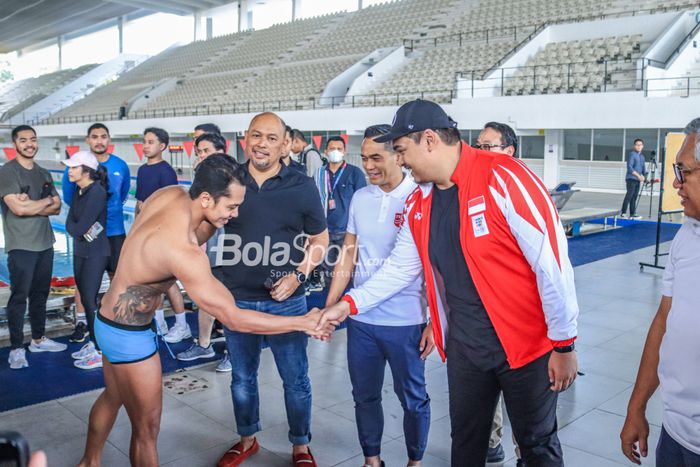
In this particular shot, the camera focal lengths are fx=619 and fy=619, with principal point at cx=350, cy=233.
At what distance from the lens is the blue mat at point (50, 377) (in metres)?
4.19

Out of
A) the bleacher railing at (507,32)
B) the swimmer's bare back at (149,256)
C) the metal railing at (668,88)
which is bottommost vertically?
the swimmer's bare back at (149,256)

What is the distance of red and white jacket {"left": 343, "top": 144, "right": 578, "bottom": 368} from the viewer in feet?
Result: 6.88

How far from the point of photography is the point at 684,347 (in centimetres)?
173

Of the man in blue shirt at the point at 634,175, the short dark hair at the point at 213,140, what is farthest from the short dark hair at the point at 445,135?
the man in blue shirt at the point at 634,175

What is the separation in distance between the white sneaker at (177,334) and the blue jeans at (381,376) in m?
2.77

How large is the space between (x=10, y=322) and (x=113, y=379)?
2496 millimetres

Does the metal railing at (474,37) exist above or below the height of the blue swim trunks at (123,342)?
above

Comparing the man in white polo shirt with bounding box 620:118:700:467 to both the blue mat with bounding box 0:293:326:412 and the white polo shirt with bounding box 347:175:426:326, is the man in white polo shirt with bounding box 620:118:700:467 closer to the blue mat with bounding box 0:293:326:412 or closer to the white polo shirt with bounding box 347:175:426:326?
the white polo shirt with bounding box 347:175:426:326

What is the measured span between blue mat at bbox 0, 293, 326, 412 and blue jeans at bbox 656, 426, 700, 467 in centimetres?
368

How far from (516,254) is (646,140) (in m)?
17.4

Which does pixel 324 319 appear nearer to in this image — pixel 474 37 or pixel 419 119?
pixel 419 119

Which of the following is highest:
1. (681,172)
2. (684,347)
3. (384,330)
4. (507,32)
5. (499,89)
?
(507,32)

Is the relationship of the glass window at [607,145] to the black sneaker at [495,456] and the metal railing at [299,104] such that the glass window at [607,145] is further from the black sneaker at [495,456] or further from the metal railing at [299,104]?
the black sneaker at [495,456]

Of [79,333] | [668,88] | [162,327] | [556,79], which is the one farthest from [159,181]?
[556,79]
